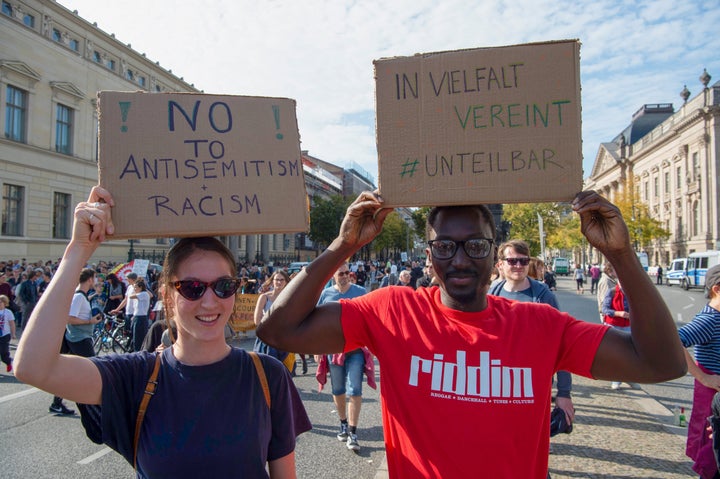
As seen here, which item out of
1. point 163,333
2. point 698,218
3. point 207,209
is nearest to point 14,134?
point 163,333

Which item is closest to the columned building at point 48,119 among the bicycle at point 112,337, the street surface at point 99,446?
the bicycle at point 112,337

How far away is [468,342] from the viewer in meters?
1.84

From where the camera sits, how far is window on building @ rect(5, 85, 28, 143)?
30531mm

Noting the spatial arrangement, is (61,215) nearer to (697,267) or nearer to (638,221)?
(697,267)

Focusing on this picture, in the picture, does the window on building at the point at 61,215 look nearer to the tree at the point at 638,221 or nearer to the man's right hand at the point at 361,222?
the man's right hand at the point at 361,222

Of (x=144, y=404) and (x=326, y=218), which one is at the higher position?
(x=326, y=218)

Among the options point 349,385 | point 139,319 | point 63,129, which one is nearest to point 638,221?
point 63,129

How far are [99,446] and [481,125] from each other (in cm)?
546

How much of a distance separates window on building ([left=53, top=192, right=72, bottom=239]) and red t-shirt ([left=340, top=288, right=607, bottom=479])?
3724 cm

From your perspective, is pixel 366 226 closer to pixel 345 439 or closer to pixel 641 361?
Result: pixel 641 361

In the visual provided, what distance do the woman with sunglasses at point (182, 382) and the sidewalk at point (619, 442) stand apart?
8.77ft

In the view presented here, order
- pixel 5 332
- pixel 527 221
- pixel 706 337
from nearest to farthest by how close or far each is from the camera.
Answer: pixel 706 337 < pixel 5 332 < pixel 527 221

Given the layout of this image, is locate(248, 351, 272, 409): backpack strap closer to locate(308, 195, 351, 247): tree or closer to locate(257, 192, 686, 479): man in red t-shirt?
locate(257, 192, 686, 479): man in red t-shirt

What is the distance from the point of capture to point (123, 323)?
11.3 metres
